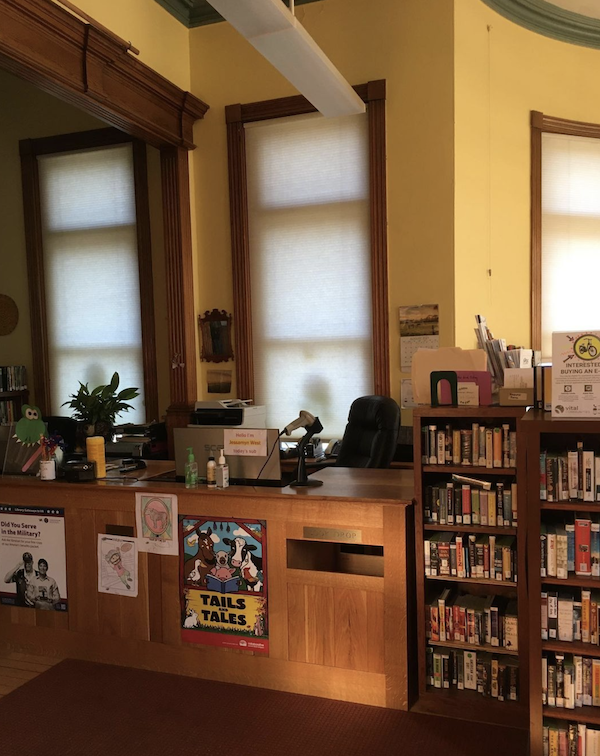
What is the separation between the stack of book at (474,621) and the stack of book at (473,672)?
9 centimetres

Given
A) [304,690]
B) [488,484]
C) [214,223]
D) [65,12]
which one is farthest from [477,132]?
[304,690]

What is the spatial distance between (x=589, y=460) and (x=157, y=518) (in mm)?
1910

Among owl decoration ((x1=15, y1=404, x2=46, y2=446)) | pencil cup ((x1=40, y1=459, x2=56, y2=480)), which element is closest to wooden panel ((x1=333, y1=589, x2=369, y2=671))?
pencil cup ((x1=40, y1=459, x2=56, y2=480))

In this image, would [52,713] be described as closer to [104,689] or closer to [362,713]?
[104,689]

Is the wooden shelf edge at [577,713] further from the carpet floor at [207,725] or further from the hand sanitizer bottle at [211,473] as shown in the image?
the hand sanitizer bottle at [211,473]

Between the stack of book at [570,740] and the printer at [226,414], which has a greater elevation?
the printer at [226,414]

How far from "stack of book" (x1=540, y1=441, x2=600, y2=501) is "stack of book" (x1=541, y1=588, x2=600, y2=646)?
0.34 m

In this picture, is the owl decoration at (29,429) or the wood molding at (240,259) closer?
the owl decoration at (29,429)

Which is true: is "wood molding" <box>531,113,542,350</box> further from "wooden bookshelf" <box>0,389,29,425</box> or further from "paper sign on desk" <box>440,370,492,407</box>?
"wooden bookshelf" <box>0,389,29,425</box>

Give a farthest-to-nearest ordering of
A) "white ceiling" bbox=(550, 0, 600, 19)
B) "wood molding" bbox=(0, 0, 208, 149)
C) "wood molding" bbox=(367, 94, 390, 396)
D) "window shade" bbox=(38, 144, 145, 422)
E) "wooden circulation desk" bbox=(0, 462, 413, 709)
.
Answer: "window shade" bbox=(38, 144, 145, 422)
"white ceiling" bbox=(550, 0, 600, 19)
"wood molding" bbox=(367, 94, 390, 396)
"wood molding" bbox=(0, 0, 208, 149)
"wooden circulation desk" bbox=(0, 462, 413, 709)

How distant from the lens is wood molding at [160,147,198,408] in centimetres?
535

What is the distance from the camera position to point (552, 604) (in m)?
2.36

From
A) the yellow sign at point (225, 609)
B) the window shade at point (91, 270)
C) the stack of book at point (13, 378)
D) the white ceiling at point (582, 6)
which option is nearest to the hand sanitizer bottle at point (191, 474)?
the yellow sign at point (225, 609)

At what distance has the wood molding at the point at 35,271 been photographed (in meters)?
6.03
